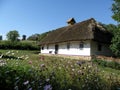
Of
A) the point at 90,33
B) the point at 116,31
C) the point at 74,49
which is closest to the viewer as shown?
the point at 116,31

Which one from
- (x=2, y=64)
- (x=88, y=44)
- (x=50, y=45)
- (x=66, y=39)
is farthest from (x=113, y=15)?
(x=2, y=64)

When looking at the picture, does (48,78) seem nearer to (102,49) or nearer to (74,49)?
(102,49)

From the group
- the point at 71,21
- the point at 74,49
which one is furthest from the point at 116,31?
the point at 71,21

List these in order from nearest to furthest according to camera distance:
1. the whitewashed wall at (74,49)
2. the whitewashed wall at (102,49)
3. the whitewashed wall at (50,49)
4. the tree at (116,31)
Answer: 1. the tree at (116,31)
2. the whitewashed wall at (102,49)
3. the whitewashed wall at (74,49)
4. the whitewashed wall at (50,49)

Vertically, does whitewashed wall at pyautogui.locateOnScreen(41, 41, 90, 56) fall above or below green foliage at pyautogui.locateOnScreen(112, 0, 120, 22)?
below

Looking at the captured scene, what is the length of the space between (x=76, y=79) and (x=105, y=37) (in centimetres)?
2489

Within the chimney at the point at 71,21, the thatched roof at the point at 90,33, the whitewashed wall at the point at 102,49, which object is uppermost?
the chimney at the point at 71,21

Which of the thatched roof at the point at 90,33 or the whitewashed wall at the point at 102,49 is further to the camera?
the whitewashed wall at the point at 102,49

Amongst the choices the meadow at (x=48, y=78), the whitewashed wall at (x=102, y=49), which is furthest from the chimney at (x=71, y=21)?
the meadow at (x=48, y=78)

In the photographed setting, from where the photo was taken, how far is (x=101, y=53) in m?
30.2

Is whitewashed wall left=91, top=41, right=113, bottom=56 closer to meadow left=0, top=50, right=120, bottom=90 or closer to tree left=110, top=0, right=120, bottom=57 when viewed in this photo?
tree left=110, top=0, right=120, bottom=57

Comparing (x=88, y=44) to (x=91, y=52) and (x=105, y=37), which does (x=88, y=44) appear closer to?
(x=91, y=52)

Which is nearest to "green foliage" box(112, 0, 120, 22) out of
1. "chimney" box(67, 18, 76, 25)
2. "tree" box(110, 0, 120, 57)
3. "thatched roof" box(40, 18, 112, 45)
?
"tree" box(110, 0, 120, 57)

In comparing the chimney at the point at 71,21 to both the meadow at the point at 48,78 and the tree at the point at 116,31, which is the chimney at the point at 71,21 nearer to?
the tree at the point at 116,31
